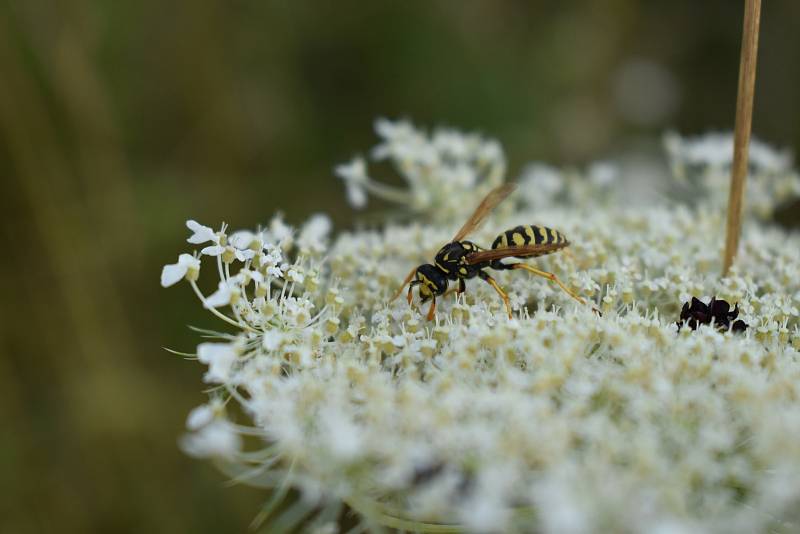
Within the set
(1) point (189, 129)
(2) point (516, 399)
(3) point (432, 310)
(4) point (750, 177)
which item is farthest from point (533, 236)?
(1) point (189, 129)

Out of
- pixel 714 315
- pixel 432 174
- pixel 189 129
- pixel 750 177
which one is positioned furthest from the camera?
pixel 189 129

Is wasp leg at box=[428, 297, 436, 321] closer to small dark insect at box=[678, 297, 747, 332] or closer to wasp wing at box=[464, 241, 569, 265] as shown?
wasp wing at box=[464, 241, 569, 265]

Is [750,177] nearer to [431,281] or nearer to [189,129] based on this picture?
[431,281]

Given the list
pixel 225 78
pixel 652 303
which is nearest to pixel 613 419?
pixel 652 303

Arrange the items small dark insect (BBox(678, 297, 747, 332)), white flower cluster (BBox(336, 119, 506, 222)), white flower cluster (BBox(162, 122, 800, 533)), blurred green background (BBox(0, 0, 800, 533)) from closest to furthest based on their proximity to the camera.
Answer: white flower cluster (BBox(162, 122, 800, 533)) → small dark insect (BBox(678, 297, 747, 332)) → white flower cluster (BBox(336, 119, 506, 222)) → blurred green background (BBox(0, 0, 800, 533))

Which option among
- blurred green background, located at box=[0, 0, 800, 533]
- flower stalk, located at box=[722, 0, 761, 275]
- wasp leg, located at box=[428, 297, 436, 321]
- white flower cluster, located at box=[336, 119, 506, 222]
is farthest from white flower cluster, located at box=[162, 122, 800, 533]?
blurred green background, located at box=[0, 0, 800, 533]

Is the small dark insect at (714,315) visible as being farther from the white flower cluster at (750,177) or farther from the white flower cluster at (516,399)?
the white flower cluster at (750,177)

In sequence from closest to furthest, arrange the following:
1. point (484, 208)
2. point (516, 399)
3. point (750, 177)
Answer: point (516, 399) < point (484, 208) < point (750, 177)
